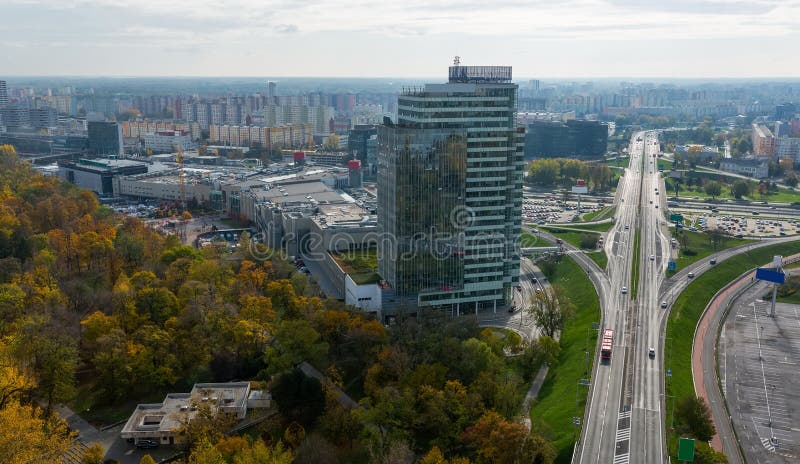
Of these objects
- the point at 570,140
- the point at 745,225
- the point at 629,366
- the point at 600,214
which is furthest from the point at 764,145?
the point at 629,366

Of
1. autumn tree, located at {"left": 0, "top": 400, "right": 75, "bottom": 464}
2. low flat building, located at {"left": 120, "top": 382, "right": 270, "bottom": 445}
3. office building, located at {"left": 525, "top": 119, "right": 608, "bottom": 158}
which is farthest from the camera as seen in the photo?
office building, located at {"left": 525, "top": 119, "right": 608, "bottom": 158}

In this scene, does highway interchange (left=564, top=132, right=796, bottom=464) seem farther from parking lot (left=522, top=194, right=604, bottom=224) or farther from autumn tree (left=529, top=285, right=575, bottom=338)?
parking lot (left=522, top=194, right=604, bottom=224)

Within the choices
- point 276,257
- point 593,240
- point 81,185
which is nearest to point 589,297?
point 593,240

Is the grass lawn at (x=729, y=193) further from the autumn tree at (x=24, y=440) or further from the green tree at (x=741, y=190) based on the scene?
the autumn tree at (x=24, y=440)

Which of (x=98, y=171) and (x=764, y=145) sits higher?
(x=764, y=145)

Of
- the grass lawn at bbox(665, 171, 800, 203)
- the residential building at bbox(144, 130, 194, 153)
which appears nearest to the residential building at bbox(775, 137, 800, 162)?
the grass lawn at bbox(665, 171, 800, 203)

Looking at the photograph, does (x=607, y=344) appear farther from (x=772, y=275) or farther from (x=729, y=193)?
(x=729, y=193)
